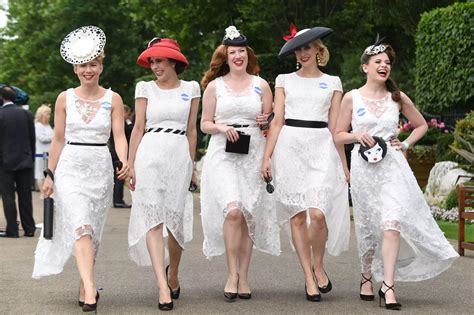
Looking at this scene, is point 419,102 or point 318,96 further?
point 419,102

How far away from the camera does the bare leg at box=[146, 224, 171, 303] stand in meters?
8.95

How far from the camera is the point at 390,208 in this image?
9211 mm

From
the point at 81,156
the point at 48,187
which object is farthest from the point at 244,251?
the point at 48,187

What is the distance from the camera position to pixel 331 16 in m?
30.8

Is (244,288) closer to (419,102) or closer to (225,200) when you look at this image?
(225,200)

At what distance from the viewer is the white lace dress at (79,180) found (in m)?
9.02

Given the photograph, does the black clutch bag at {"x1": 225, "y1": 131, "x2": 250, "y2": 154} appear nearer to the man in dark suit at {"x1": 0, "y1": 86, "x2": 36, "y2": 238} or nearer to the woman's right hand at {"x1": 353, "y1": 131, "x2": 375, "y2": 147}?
the woman's right hand at {"x1": 353, "y1": 131, "x2": 375, "y2": 147}

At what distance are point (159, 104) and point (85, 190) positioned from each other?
0.94 meters

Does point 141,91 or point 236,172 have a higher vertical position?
point 141,91

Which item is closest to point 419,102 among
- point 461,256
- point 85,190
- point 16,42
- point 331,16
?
point 331,16

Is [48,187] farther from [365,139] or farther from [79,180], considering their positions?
[365,139]
